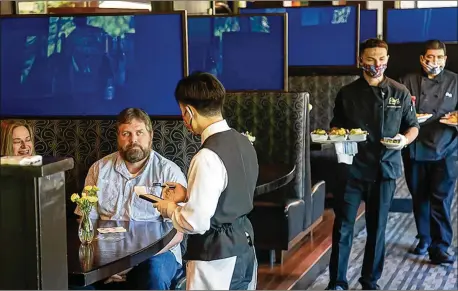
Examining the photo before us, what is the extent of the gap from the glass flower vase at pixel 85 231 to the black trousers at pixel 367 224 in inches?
74.6

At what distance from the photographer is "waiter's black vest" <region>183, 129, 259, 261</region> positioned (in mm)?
2625

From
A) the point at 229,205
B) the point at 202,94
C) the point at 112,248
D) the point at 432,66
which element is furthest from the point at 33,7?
the point at 229,205

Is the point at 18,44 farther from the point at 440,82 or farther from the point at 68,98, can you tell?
the point at 440,82

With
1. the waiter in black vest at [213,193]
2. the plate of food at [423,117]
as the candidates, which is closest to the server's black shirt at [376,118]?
the plate of food at [423,117]

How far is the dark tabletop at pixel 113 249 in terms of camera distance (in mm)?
2547

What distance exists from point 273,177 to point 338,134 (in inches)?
16.4

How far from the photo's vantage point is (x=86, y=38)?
13.5ft

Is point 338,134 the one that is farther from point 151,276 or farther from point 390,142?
point 151,276

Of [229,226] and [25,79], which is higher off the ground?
[25,79]

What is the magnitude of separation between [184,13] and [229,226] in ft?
5.10

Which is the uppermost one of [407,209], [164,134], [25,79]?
[25,79]

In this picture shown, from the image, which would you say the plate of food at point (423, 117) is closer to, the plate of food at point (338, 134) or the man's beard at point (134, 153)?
the plate of food at point (338, 134)

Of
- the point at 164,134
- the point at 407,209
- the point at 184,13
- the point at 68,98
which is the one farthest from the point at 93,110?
the point at 407,209

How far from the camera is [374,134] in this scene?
433 centimetres
